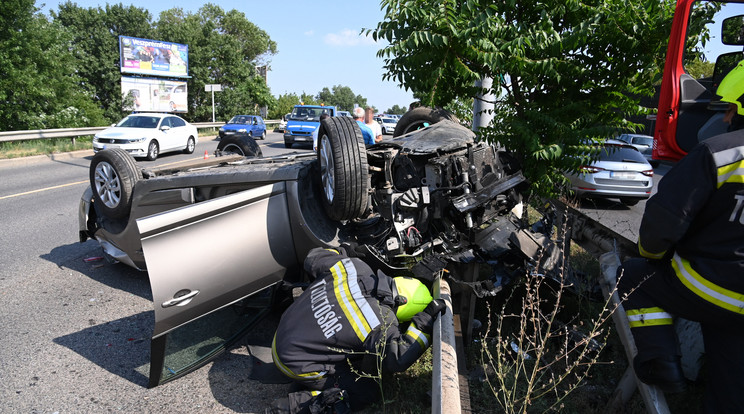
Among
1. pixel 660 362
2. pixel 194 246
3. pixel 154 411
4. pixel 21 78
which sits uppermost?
pixel 21 78

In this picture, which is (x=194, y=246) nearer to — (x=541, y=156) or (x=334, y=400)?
(x=334, y=400)

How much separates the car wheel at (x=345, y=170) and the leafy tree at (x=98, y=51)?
34.6 meters

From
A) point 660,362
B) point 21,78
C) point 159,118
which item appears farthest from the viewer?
point 21,78

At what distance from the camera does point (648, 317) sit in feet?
6.91

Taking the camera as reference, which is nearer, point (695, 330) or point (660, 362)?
point (660, 362)

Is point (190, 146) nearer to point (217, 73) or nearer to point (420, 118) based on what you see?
point (420, 118)

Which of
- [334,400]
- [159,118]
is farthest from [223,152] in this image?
[159,118]

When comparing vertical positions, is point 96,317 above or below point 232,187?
below

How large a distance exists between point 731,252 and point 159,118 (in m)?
16.8

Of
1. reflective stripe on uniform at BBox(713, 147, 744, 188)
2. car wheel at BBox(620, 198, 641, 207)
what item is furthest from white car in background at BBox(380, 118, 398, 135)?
→ reflective stripe on uniform at BBox(713, 147, 744, 188)

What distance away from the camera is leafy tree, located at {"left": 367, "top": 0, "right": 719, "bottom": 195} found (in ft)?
12.6

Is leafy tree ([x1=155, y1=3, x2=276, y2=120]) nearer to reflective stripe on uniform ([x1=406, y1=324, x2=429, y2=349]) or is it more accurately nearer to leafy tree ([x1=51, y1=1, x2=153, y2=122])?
leafy tree ([x1=51, y1=1, x2=153, y2=122])

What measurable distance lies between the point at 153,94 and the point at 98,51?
33.0 feet

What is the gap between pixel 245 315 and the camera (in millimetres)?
3438
